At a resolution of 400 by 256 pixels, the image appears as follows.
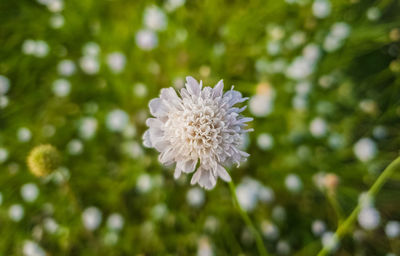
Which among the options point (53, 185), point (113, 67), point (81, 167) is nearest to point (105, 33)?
point (113, 67)

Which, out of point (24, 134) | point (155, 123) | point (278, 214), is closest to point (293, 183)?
point (278, 214)

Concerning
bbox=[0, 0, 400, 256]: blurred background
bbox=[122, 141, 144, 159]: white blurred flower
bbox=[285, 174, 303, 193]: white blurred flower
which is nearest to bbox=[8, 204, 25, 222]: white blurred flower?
bbox=[0, 0, 400, 256]: blurred background

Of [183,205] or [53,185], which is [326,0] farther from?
[53,185]

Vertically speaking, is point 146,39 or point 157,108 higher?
point 146,39

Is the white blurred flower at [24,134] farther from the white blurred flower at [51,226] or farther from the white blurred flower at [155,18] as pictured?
the white blurred flower at [155,18]

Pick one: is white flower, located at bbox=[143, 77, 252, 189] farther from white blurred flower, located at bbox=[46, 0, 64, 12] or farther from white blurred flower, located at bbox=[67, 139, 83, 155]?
white blurred flower, located at bbox=[46, 0, 64, 12]

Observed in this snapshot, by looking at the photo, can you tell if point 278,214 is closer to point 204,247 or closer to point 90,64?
point 204,247

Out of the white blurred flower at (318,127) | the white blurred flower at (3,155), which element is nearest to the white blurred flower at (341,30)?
the white blurred flower at (318,127)
